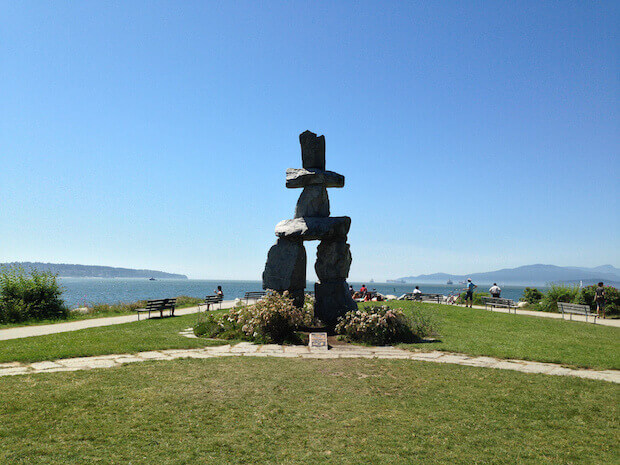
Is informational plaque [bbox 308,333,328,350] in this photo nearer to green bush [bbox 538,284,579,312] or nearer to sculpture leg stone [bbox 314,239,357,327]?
sculpture leg stone [bbox 314,239,357,327]

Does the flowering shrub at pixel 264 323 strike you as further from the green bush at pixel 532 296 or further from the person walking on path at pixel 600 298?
the green bush at pixel 532 296

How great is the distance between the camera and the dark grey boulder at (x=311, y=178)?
11312mm

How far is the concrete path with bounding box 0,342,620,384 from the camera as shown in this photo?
21.7ft

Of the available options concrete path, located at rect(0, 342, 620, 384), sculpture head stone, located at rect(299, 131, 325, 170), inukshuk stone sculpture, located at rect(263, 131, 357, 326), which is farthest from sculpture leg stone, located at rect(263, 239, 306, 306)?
sculpture head stone, located at rect(299, 131, 325, 170)

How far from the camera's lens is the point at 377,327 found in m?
9.56

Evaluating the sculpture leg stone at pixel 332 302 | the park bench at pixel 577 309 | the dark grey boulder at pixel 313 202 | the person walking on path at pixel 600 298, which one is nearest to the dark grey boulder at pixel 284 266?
the sculpture leg stone at pixel 332 302

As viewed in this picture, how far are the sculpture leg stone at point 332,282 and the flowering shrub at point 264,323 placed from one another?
2.48ft

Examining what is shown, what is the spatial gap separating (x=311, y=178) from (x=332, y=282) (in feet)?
9.94

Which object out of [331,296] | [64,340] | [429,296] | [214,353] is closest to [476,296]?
[429,296]

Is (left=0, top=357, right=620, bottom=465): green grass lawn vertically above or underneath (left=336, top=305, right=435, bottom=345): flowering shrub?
underneath

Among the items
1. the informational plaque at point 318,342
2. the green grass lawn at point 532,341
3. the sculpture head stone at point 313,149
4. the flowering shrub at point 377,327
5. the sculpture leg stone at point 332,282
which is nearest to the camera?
the green grass lawn at point 532,341

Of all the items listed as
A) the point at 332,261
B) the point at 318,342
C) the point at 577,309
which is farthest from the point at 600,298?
the point at 318,342

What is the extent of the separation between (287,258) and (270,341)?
2.48m

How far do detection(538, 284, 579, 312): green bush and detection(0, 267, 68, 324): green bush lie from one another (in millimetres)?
→ 22653
